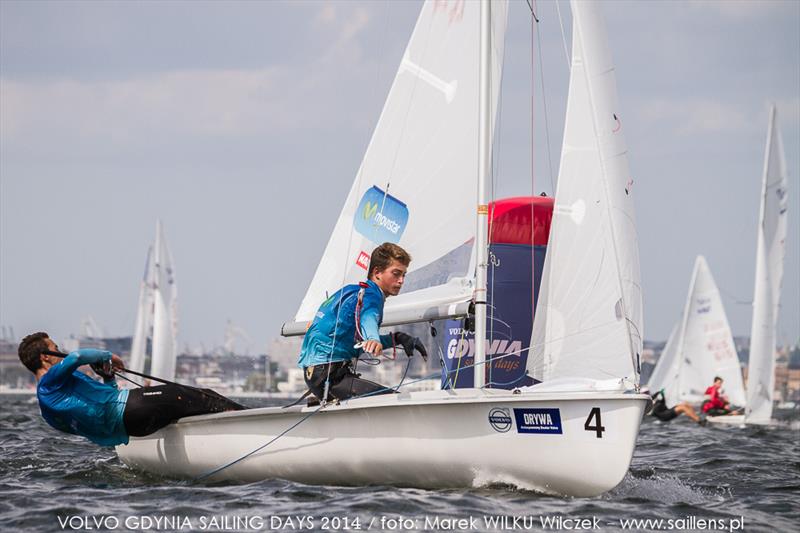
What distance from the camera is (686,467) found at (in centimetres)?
928

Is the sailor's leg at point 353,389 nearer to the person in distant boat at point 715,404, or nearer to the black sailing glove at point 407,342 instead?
the black sailing glove at point 407,342

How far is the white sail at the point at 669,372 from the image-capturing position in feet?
113

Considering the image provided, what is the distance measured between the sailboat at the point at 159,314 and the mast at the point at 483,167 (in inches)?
1083

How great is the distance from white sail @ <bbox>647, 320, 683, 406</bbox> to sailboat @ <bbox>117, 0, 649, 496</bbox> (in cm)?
2697

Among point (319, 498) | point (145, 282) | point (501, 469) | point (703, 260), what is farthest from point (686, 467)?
point (145, 282)

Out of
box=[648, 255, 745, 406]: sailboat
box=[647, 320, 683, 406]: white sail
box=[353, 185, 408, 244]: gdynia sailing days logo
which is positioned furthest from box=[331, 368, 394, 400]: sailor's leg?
box=[647, 320, 683, 406]: white sail

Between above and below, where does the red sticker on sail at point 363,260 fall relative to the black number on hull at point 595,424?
above

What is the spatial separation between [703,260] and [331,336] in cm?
2800

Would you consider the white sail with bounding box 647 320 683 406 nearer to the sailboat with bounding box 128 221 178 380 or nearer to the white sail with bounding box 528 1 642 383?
the sailboat with bounding box 128 221 178 380

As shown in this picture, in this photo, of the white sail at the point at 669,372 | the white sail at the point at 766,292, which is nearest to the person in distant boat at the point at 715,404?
the white sail at the point at 766,292

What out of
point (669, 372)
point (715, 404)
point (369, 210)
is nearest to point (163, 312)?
point (669, 372)

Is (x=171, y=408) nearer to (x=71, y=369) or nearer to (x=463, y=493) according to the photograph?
A: (x=71, y=369)

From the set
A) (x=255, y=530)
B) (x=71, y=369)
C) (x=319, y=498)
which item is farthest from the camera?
(x=71, y=369)

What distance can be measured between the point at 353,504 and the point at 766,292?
1988 cm
